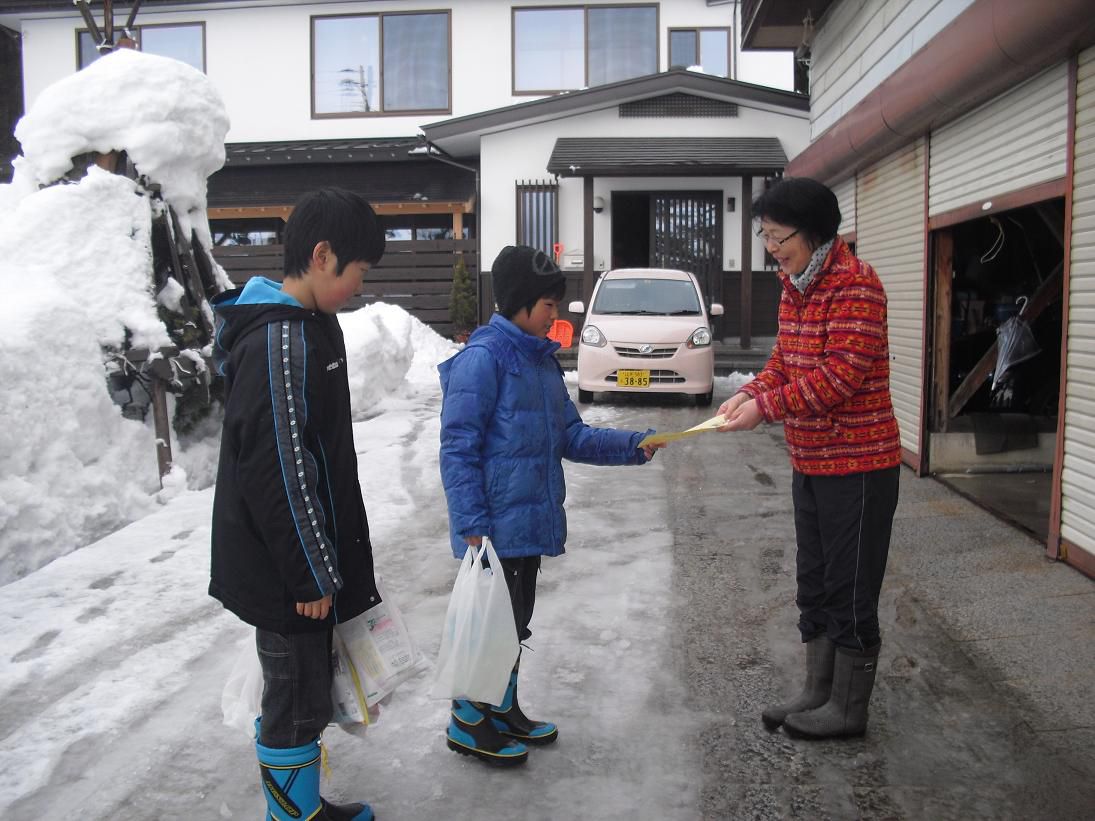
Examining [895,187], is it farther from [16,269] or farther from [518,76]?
[518,76]

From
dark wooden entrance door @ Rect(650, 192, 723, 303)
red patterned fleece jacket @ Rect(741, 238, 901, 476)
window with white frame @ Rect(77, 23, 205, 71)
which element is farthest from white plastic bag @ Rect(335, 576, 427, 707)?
window with white frame @ Rect(77, 23, 205, 71)

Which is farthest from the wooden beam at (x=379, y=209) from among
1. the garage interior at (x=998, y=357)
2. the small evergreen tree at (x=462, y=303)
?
the garage interior at (x=998, y=357)

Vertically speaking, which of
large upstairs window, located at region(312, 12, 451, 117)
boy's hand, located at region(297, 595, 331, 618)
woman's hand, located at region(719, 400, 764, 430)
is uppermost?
large upstairs window, located at region(312, 12, 451, 117)

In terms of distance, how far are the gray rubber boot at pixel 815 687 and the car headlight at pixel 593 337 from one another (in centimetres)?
815

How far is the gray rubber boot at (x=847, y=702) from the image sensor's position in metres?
3.26

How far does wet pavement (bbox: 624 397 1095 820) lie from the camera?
296cm

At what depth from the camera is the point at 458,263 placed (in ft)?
59.3

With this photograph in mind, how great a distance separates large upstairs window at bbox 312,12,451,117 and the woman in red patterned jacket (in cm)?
1820

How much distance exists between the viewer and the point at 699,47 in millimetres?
20203

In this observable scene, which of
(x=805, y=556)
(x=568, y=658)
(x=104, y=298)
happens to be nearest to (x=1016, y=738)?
(x=805, y=556)

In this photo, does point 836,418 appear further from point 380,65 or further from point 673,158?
point 380,65

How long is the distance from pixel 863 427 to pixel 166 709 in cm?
269

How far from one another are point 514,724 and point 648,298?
9.65m

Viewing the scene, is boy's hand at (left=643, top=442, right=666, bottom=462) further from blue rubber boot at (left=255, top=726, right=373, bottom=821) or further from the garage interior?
the garage interior
